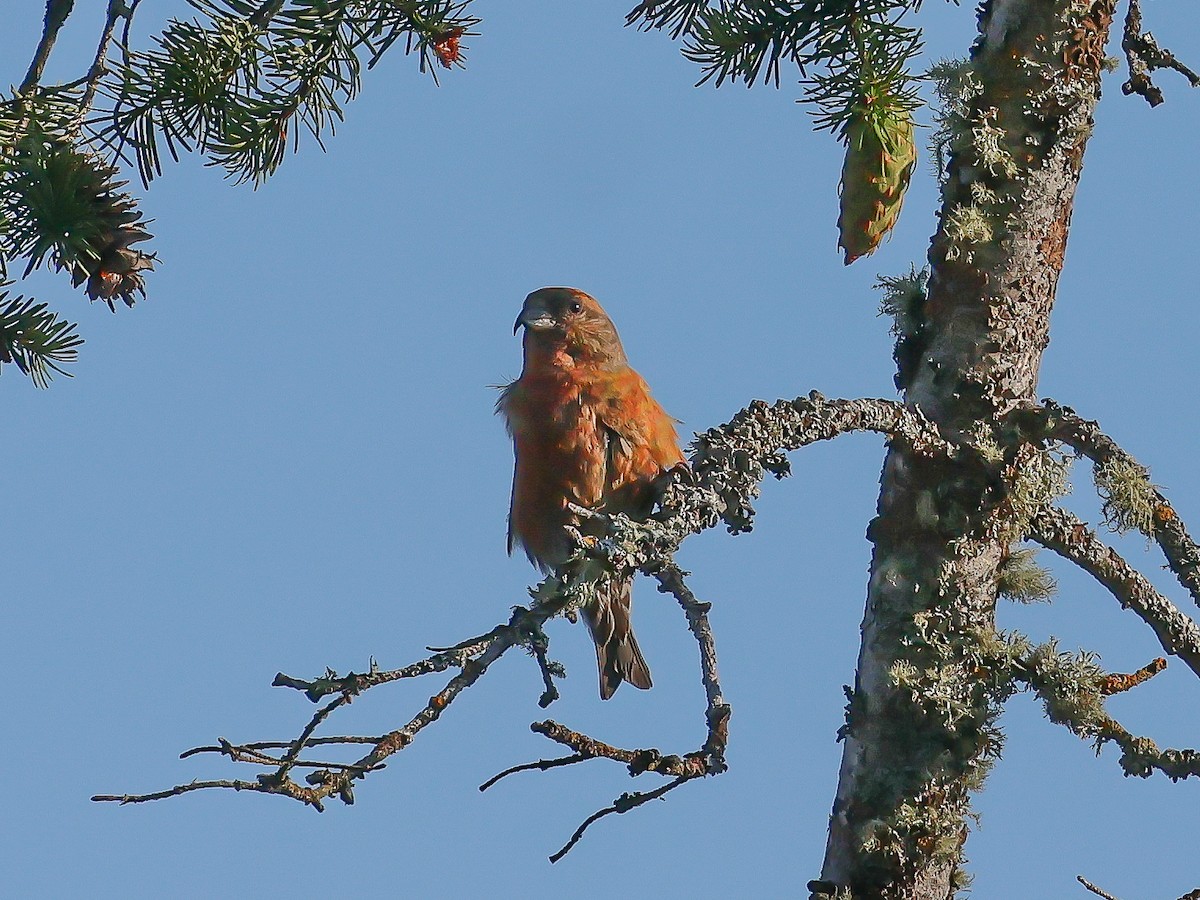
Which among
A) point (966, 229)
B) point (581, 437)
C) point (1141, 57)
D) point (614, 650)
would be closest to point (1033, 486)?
point (966, 229)

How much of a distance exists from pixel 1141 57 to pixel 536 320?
7.06 feet

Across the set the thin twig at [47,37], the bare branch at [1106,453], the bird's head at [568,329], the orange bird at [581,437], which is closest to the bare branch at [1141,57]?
the bare branch at [1106,453]

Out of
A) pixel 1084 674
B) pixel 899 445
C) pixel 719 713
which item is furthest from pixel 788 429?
pixel 1084 674

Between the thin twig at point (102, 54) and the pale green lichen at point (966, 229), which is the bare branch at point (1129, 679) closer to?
the pale green lichen at point (966, 229)

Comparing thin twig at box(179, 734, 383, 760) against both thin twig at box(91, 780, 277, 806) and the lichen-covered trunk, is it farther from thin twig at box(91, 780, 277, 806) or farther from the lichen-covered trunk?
the lichen-covered trunk

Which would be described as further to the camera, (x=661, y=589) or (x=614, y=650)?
(x=614, y=650)

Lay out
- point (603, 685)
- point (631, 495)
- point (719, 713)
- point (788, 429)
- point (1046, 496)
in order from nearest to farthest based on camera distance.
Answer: point (719, 713) < point (788, 429) < point (1046, 496) < point (631, 495) < point (603, 685)

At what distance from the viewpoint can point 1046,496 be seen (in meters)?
2.87

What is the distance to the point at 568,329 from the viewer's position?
183 inches

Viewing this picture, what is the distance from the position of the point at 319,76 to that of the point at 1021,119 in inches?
56.8

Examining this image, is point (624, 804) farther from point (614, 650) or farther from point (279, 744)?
point (614, 650)

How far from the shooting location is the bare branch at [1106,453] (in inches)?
108

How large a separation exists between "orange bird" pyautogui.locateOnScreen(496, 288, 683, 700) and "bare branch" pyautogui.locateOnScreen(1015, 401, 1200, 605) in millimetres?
1457

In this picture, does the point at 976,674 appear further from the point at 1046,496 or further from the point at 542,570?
the point at 542,570
